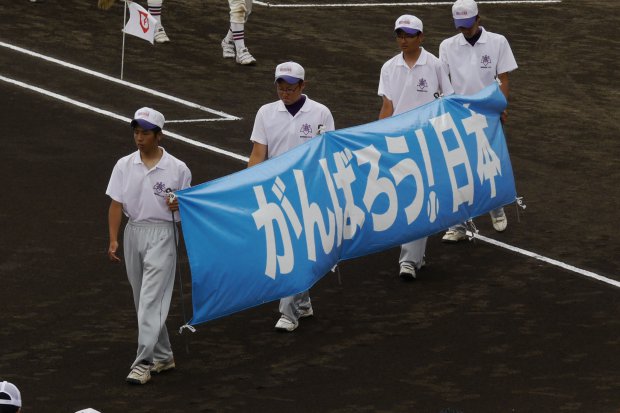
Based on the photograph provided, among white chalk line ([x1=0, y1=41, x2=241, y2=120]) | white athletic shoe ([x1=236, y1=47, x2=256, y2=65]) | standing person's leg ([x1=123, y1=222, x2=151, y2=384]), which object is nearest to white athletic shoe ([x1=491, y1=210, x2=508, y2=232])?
standing person's leg ([x1=123, y1=222, x2=151, y2=384])

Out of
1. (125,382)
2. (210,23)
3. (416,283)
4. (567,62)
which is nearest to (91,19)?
(210,23)

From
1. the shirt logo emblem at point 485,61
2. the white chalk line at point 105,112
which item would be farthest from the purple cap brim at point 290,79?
the white chalk line at point 105,112

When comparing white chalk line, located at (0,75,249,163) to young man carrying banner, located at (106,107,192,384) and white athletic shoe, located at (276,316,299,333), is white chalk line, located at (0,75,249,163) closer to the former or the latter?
white athletic shoe, located at (276,316,299,333)

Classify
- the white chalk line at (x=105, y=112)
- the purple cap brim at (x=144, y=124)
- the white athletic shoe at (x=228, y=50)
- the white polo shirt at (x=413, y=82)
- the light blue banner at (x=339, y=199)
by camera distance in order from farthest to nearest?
the white athletic shoe at (x=228, y=50), the white chalk line at (x=105, y=112), the white polo shirt at (x=413, y=82), the light blue banner at (x=339, y=199), the purple cap brim at (x=144, y=124)

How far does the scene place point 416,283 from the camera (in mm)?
14680

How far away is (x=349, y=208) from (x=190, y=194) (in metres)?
1.71

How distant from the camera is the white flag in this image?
65.0 ft

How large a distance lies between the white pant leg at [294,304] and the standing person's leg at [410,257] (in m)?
1.31

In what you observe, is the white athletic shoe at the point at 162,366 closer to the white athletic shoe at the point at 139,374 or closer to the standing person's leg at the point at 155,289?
the standing person's leg at the point at 155,289

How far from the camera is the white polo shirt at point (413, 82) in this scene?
1509 cm

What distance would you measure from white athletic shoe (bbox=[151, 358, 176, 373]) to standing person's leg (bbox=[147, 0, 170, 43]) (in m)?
11.0

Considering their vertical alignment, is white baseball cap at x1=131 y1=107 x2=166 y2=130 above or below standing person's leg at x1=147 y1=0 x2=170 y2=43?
above

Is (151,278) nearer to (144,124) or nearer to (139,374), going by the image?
(139,374)

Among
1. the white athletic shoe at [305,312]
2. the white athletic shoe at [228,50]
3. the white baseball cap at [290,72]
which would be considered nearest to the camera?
the white baseball cap at [290,72]
